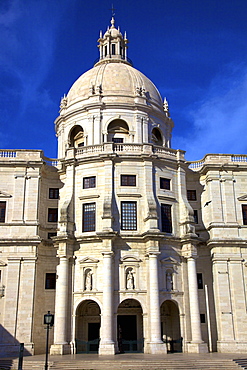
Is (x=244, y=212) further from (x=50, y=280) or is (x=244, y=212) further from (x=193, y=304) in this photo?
(x=50, y=280)

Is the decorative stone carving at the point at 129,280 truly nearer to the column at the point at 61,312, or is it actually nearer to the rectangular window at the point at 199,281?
the column at the point at 61,312

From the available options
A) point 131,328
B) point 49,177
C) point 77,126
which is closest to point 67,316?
point 131,328

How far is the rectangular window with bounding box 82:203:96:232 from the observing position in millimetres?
40156

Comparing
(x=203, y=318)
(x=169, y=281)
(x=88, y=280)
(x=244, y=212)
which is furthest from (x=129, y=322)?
(x=244, y=212)

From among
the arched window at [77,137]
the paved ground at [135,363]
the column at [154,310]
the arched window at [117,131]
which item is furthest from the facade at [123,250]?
the arched window at [117,131]

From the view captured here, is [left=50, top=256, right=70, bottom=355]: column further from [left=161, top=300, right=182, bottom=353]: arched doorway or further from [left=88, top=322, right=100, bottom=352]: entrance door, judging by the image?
[left=161, top=300, right=182, bottom=353]: arched doorway

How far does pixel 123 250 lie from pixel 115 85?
68.1 ft

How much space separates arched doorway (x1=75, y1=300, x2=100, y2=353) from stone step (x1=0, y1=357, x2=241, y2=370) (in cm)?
769

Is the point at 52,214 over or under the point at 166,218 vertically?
over

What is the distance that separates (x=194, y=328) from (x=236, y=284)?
6.40m

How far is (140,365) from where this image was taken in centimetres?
2994

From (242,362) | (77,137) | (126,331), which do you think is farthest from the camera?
(77,137)

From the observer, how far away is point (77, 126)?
4972 centimetres

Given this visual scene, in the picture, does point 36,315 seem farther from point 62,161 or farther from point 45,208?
point 62,161
